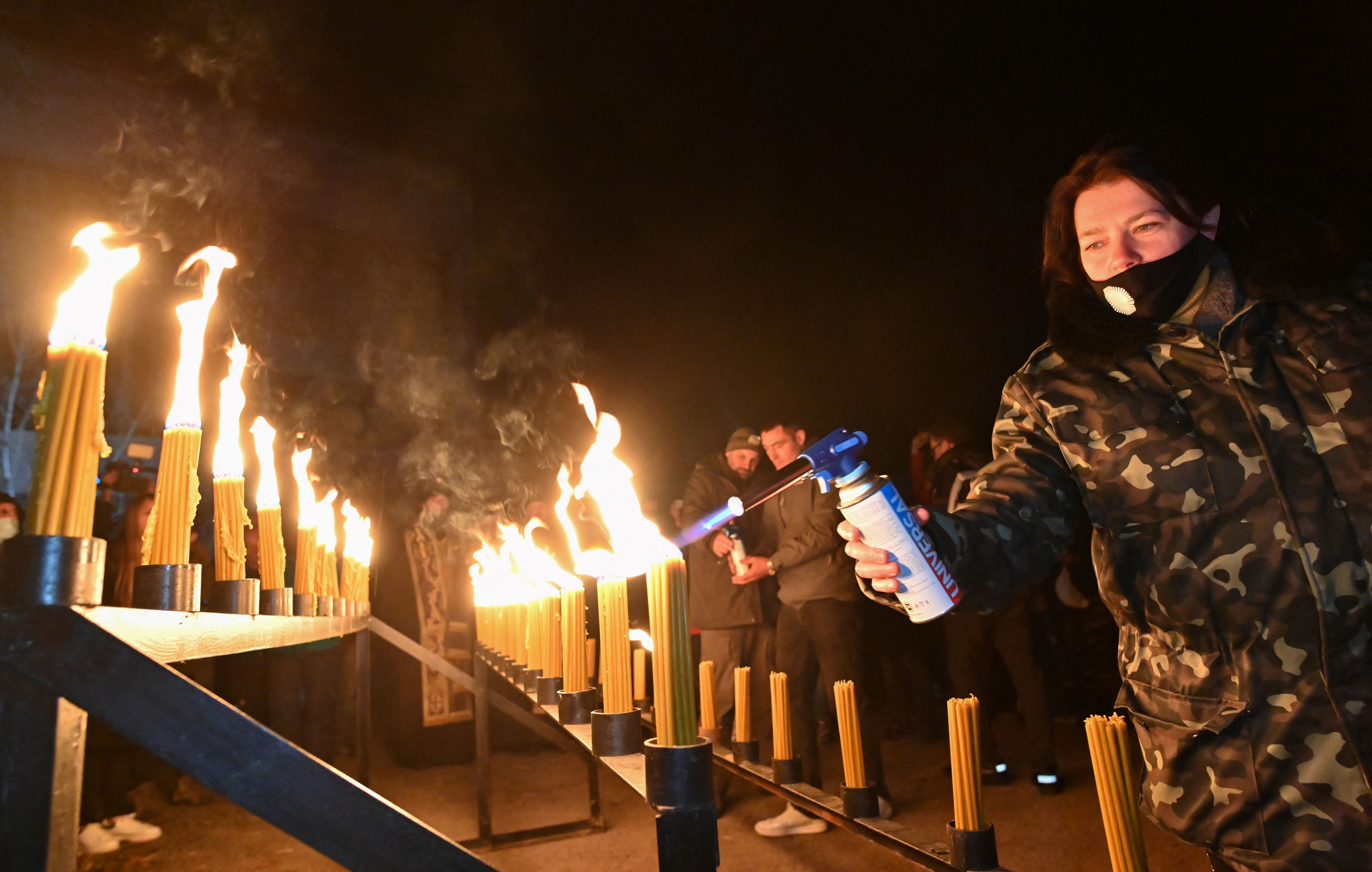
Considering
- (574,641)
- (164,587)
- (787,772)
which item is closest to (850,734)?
(787,772)

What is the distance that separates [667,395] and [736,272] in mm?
2391

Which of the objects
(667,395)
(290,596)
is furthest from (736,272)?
(290,596)

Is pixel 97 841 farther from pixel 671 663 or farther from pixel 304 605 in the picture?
pixel 671 663

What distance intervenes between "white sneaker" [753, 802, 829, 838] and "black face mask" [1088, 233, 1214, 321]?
3.41 metres

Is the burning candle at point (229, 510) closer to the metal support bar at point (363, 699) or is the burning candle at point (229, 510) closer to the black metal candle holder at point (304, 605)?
the black metal candle holder at point (304, 605)

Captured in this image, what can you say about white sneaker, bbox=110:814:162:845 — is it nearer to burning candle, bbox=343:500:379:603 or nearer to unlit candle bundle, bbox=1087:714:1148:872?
burning candle, bbox=343:500:379:603

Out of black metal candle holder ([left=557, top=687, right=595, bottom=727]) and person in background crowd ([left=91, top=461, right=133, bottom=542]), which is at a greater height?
person in background crowd ([left=91, top=461, right=133, bottom=542])

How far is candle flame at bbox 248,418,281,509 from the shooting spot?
2361mm

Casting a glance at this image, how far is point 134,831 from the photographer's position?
4668 mm

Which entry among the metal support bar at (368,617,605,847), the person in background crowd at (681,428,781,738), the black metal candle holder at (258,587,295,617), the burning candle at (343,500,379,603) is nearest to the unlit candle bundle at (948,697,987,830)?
the black metal candle holder at (258,587,295,617)

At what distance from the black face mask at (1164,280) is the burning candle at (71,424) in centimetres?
176

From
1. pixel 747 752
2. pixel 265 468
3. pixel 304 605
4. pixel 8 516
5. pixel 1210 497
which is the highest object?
pixel 8 516

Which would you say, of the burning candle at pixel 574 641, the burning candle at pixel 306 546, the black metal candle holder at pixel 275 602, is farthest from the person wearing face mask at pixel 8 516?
the burning candle at pixel 574 641

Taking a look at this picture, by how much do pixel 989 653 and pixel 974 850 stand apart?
3.49m
